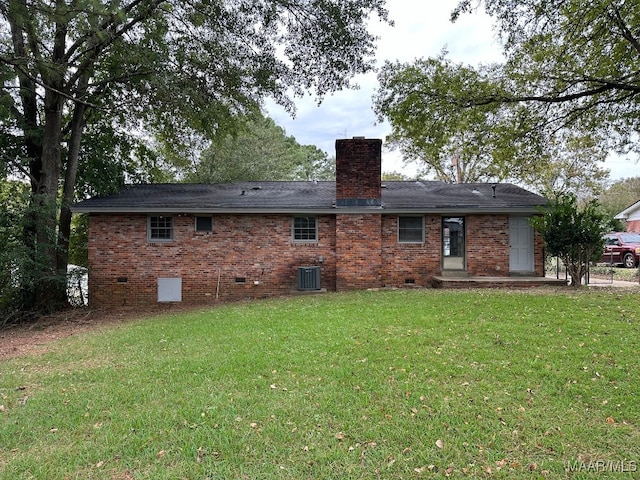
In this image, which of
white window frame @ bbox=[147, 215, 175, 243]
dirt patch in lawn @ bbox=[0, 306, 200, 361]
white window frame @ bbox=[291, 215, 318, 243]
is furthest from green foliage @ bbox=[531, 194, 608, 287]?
white window frame @ bbox=[147, 215, 175, 243]

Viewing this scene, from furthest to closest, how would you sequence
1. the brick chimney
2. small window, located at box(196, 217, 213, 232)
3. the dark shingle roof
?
small window, located at box(196, 217, 213, 232)
the brick chimney
the dark shingle roof

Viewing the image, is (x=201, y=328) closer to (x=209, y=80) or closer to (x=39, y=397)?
(x=39, y=397)


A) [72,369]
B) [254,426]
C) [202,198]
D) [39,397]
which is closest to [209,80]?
[202,198]

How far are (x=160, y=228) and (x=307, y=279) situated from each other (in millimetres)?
4831

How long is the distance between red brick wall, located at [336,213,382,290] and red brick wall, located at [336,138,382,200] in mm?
722

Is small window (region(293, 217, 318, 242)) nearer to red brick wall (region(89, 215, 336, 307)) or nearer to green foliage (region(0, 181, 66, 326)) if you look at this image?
red brick wall (region(89, 215, 336, 307))

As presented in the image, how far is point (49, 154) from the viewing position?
11.2 metres

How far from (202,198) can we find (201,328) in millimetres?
6071

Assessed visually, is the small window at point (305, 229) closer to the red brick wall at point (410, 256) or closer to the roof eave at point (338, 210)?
the roof eave at point (338, 210)

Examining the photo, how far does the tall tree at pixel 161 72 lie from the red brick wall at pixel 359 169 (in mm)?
1867

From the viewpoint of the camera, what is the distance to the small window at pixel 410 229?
38.9 ft

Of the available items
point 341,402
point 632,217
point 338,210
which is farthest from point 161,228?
point 632,217

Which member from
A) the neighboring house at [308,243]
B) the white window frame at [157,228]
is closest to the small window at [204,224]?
the neighboring house at [308,243]

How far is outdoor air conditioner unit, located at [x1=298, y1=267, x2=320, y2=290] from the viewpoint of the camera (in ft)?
37.3
